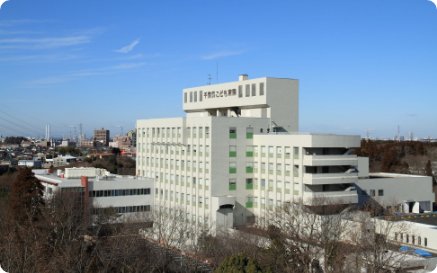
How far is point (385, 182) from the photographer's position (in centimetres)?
3666

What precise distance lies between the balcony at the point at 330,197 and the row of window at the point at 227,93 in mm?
9285

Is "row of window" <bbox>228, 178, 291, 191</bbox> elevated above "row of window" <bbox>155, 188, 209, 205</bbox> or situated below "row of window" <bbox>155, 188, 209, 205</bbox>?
above

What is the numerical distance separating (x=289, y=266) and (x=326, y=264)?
1710 millimetres

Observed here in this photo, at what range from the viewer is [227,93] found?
39.7 m

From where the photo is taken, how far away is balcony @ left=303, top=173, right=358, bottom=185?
30469 mm

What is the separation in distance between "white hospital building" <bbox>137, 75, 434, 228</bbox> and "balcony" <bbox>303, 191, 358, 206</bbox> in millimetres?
60

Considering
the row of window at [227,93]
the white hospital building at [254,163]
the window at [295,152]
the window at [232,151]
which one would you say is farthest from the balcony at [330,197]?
the row of window at [227,93]

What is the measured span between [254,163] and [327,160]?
21.2 ft

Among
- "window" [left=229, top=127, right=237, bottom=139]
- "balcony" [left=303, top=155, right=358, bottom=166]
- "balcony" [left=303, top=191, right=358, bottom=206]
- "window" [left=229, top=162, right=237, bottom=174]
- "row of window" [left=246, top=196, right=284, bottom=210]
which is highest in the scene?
"window" [left=229, top=127, right=237, bottom=139]

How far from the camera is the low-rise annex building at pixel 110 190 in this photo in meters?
40.1

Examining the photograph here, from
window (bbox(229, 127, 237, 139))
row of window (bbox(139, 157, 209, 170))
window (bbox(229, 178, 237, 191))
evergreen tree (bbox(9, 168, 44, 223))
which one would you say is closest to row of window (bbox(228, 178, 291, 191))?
window (bbox(229, 178, 237, 191))

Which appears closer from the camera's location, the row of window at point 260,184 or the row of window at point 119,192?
the row of window at point 260,184

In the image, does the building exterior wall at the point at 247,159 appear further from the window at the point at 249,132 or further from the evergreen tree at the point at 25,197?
the evergreen tree at the point at 25,197

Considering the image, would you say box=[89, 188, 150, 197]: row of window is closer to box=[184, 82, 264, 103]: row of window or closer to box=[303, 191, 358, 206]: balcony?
box=[184, 82, 264, 103]: row of window
